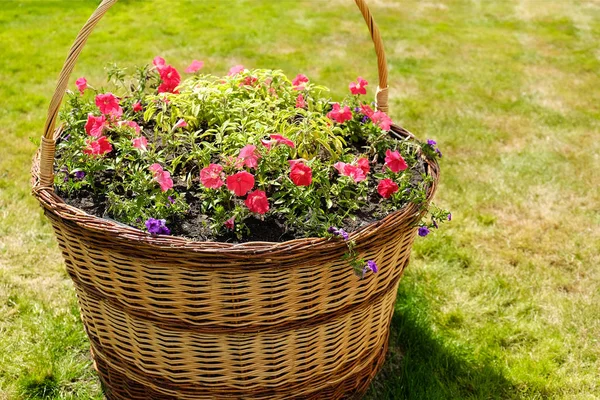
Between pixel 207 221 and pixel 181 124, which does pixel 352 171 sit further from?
pixel 181 124

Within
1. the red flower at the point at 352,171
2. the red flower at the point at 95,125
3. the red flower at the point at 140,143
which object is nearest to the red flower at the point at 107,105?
the red flower at the point at 95,125

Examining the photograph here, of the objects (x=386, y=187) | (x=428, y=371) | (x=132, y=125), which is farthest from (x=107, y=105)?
(x=428, y=371)

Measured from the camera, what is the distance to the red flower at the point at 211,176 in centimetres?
188

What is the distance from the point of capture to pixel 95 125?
2.11 meters

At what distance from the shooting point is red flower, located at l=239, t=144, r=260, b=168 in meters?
1.88

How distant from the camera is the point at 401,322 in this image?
8.89 feet

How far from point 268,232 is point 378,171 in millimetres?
551

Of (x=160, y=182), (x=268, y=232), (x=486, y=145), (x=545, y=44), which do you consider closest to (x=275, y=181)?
(x=268, y=232)

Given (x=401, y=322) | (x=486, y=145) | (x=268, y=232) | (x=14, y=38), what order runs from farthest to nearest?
(x=14, y=38), (x=486, y=145), (x=401, y=322), (x=268, y=232)

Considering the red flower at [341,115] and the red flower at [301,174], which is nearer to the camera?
the red flower at [301,174]

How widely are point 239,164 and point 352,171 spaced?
0.35 meters

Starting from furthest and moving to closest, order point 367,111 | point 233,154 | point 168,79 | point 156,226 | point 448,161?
point 448,161 → point 168,79 → point 367,111 → point 233,154 → point 156,226

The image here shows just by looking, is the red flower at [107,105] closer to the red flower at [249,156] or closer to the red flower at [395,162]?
the red flower at [249,156]

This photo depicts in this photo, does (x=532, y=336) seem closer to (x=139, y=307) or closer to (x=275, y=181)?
(x=275, y=181)
